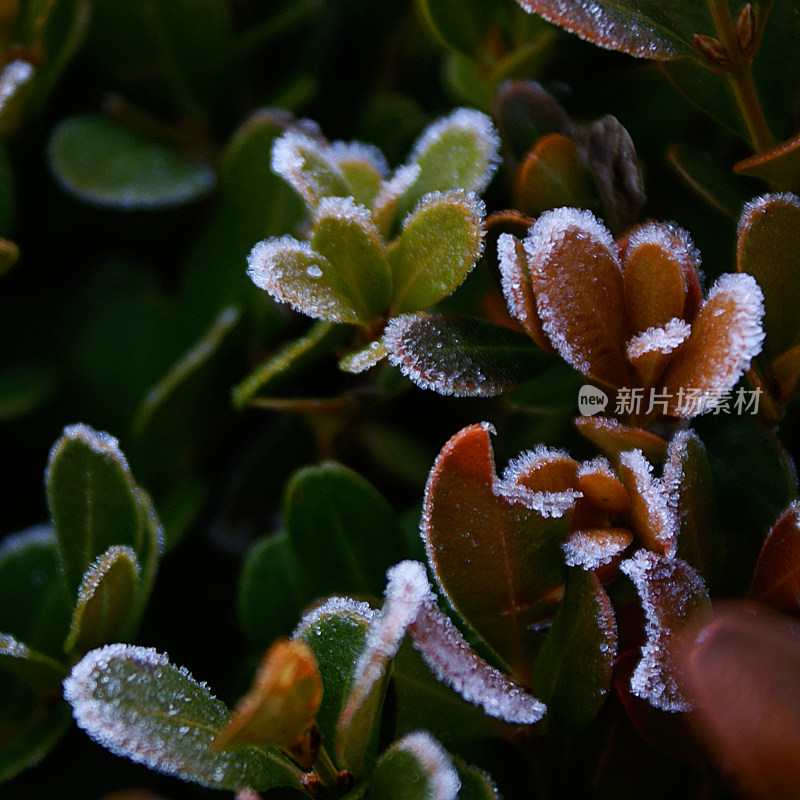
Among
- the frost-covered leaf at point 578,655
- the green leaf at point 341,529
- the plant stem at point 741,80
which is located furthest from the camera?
the green leaf at point 341,529

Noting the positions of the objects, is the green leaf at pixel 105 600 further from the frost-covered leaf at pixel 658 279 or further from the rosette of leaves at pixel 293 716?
the frost-covered leaf at pixel 658 279

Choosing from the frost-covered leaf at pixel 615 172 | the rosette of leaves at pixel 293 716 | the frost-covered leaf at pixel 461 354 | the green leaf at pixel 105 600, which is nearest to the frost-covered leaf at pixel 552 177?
the frost-covered leaf at pixel 615 172

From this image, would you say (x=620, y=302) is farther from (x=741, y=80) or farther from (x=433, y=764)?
(x=433, y=764)

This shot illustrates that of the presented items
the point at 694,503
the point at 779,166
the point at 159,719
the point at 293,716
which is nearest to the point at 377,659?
the point at 293,716

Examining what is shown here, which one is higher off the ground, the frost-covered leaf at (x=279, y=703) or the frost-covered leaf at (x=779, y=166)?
the frost-covered leaf at (x=779, y=166)

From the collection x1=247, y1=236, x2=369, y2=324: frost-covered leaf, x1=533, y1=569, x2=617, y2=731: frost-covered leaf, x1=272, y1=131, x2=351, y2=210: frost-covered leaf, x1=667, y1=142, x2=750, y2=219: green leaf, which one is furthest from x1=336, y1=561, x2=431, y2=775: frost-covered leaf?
x1=667, y1=142, x2=750, y2=219: green leaf

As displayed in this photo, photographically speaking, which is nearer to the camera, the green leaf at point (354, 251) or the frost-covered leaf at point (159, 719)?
the frost-covered leaf at point (159, 719)

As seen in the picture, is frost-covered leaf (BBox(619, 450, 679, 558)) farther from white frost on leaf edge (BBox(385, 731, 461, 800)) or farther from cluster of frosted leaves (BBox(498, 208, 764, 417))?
white frost on leaf edge (BBox(385, 731, 461, 800))
